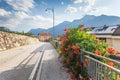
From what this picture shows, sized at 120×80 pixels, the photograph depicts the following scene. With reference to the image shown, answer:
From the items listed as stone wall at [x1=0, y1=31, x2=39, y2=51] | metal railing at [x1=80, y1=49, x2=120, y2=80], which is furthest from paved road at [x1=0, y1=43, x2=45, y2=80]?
stone wall at [x1=0, y1=31, x2=39, y2=51]

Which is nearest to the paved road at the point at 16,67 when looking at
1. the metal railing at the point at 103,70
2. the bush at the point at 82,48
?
the bush at the point at 82,48

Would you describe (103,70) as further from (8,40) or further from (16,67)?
(8,40)

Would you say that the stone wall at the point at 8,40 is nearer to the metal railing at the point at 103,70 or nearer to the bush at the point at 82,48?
the bush at the point at 82,48

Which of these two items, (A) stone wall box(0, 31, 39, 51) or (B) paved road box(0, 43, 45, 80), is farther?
(A) stone wall box(0, 31, 39, 51)

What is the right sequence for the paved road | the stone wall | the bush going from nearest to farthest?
1. the bush
2. the paved road
3. the stone wall

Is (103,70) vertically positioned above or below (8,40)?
above

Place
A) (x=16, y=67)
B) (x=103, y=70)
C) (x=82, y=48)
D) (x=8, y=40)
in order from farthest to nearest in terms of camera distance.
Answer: (x=8, y=40) → (x=16, y=67) → (x=82, y=48) → (x=103, y=70)

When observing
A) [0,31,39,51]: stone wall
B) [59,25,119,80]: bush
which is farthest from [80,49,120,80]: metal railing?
[0,31,39,51]: stone wall

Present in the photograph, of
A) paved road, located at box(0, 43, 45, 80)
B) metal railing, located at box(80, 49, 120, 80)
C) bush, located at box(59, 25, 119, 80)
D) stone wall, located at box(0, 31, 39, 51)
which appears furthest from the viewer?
stone wall, located at box(0, 31, 39, 51)

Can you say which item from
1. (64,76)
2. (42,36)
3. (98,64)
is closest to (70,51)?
(64,76)

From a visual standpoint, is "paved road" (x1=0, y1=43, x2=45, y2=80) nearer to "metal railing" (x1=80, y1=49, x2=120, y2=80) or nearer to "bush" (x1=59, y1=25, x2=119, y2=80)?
"bush" (x1=59, y1=25, x2=119, y2=80)

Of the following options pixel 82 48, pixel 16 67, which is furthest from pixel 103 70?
pixel 16 67

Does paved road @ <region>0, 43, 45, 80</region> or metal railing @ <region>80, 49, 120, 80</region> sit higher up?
metal railing @ <region>80, 49, 120, 80</region>

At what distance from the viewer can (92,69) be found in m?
6.03
